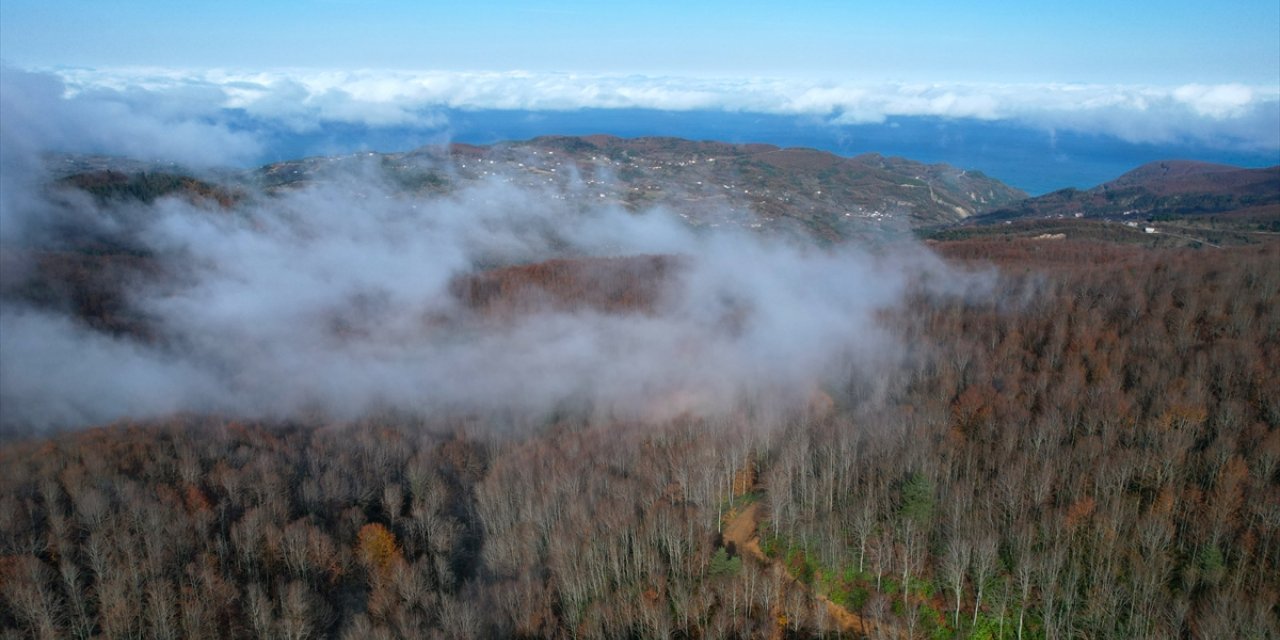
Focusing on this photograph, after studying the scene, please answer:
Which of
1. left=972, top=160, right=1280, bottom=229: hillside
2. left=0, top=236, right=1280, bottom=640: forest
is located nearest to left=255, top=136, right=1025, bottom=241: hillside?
left=972, top=160, right=1280, bottom=229: hillside

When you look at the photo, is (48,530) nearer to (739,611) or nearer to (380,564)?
(380,564)

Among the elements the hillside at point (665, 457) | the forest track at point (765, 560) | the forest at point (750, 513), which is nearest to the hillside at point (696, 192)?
the hillside at point (665, 457)

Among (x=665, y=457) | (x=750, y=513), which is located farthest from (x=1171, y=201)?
(x=750, y=513)

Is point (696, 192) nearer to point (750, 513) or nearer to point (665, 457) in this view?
point (665, 457)

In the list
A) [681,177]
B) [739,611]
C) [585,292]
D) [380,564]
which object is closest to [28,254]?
[585,292]

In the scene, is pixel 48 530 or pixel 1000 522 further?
pixel 48 530

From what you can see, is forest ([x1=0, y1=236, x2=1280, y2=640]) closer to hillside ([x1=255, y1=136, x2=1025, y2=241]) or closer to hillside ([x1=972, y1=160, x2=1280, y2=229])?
hillside ([x1=255, y1=136, x2=1025, y2=241])

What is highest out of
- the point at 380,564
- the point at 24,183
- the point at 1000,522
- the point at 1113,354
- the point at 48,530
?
the point at 24,183
